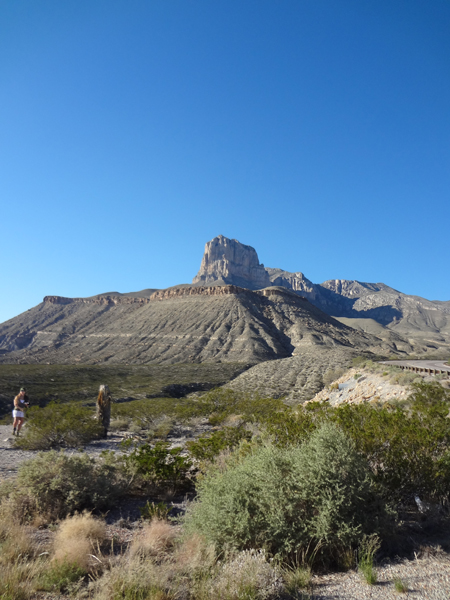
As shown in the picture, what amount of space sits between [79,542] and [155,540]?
1.07 m

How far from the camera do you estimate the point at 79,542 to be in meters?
4.78

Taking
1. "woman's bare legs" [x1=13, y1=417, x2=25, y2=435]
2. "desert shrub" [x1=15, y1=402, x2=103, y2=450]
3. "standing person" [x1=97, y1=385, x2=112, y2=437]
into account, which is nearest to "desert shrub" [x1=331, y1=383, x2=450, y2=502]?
"desert shrub" [x1=15, y1=402, x2=103, y2=450]

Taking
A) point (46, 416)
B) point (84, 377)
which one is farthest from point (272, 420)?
point (84, 377)

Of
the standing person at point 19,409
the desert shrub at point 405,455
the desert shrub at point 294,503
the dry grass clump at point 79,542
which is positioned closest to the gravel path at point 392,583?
the desert shrub at point 294,503

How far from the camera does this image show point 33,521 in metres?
5.85

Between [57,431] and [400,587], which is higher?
[400,587]

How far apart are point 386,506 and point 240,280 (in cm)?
17790

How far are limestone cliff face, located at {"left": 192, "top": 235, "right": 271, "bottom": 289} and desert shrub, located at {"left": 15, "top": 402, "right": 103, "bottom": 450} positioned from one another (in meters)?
169

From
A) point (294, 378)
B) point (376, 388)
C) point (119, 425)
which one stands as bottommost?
point (119, 425)

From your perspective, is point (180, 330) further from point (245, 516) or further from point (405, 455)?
point (245, 516)

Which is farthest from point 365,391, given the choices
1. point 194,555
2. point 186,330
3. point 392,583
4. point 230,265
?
point 230,265

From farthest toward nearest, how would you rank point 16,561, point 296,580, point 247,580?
1. point 296,580
2. point 16,561
3. point 247,580

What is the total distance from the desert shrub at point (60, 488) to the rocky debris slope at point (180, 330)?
5469cm

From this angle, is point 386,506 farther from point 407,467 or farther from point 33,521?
point 33,521
